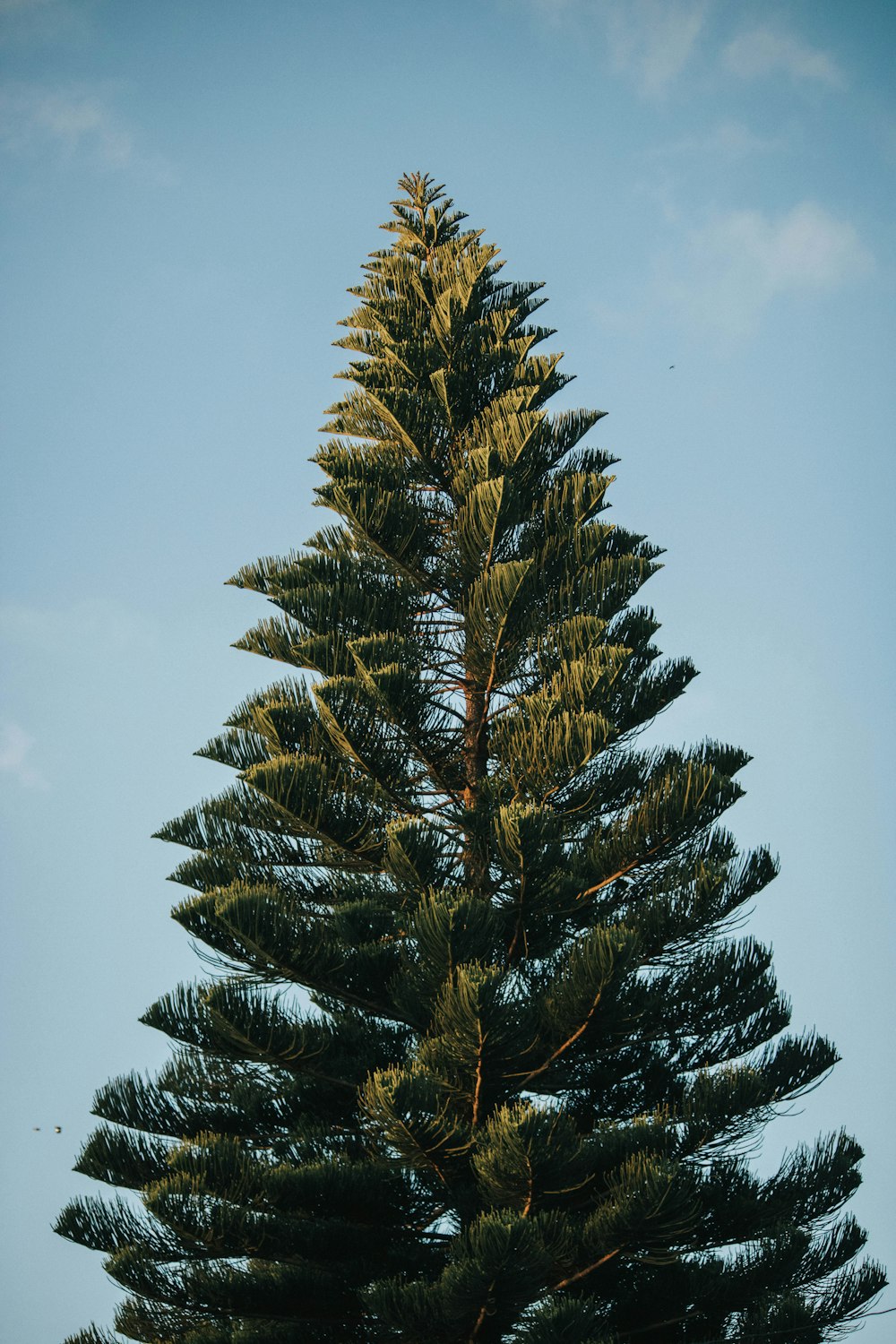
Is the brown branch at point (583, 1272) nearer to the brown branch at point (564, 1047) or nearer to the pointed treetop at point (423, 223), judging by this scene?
the brown branch at point (564, 1047)

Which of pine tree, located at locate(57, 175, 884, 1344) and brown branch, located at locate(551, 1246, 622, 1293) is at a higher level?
pine tree, located at locate(57, 175, 884, 1344)

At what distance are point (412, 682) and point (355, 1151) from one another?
6.94 ft

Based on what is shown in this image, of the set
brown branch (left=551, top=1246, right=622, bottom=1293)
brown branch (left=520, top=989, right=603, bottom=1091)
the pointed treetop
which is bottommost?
brown branch (left=551, top=1246, right=622, bottom=1293)

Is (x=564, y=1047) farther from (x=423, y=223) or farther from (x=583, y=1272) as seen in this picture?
(x=423, y=223)

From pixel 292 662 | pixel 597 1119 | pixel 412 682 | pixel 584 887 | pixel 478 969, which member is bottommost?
pixel 597 1119

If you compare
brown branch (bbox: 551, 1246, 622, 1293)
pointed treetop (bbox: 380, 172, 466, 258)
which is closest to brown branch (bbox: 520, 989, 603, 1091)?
brown branch (bbox: 551, 1246, 622, 1293)

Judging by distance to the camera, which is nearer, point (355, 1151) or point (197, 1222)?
point (197, 1222)

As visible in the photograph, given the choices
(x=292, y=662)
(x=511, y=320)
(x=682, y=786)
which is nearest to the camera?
(x=682, y=786)

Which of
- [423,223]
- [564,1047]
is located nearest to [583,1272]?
[564,1047]

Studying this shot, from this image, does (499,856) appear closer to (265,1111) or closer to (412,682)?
(412,682)

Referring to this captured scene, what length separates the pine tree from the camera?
5.20 metres

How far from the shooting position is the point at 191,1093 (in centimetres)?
611

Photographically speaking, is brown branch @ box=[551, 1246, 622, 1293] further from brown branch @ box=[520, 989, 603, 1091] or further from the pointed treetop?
the pointed treetop

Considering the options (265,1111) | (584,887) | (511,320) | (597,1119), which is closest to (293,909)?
(265,1111)
